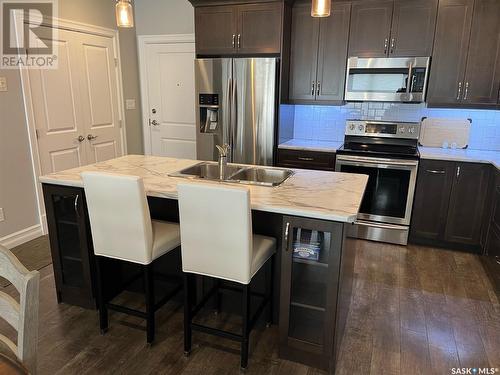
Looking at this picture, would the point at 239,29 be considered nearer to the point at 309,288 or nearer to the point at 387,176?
the point at 387,176

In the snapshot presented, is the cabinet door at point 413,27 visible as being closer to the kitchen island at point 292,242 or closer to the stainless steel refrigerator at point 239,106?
the stainless steel refrigerator at point 239,106

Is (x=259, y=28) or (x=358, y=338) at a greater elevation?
(x=259, y=28)

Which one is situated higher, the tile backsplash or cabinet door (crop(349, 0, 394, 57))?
cabinet door (crop(349, 0, 394, 57))

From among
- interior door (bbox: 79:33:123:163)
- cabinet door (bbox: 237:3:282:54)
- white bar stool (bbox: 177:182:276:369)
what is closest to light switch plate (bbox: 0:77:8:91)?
interior door (bbox: 79:33:123:163)

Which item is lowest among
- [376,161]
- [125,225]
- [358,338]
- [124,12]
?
[358,338]

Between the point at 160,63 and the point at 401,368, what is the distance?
169 inches

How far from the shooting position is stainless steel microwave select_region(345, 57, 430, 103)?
139 inches

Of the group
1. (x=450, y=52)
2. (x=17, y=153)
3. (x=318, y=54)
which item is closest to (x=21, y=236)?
(x=17, y=153)

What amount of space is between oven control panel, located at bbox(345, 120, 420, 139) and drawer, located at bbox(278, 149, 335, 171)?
1.74 feet

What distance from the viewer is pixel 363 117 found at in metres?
4.14

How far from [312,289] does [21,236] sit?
118 inches

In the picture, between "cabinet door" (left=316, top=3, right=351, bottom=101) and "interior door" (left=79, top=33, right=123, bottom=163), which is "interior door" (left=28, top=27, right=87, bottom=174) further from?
"cabinet door" (left=316, top=3, right=351, bottom=101)

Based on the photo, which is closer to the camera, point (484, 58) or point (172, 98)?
point (484, 58)

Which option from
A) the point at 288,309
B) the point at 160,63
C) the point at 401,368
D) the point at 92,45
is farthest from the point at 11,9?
the point at 401,368
